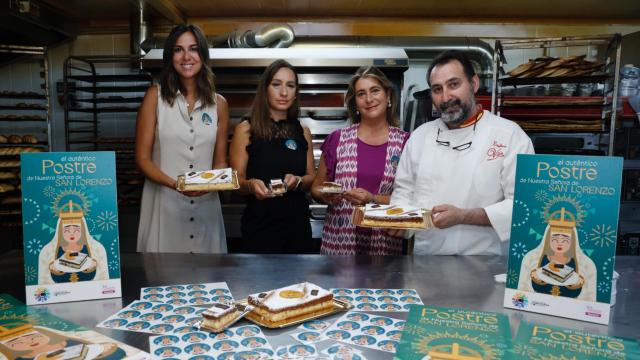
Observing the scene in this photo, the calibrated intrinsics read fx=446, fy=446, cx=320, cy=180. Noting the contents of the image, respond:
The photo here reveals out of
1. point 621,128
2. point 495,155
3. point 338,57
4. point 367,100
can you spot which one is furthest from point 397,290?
point 621,128

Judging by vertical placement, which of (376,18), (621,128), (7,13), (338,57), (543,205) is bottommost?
(543,205)

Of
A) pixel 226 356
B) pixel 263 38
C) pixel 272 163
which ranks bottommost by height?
pixel 226 356

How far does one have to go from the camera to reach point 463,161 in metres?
1.95

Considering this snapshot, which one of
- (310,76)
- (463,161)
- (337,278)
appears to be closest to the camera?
(337,278)

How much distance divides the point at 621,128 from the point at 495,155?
254 cm

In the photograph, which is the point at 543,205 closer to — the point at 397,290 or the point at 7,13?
the point at 397,290

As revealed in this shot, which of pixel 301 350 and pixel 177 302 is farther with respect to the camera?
pixel 177 302

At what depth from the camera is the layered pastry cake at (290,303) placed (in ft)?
3.69

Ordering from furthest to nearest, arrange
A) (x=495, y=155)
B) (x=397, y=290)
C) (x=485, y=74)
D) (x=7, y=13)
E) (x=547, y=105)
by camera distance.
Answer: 1. (x=485, y=74)
2. (x=547, y=105)
3. (x=7, y=13)
4. (x=495, y=155)
5. (x=397, y=290)

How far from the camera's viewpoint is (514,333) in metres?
1.08

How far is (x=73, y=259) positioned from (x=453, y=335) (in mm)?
1054

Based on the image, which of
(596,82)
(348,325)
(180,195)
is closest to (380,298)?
(348,325)

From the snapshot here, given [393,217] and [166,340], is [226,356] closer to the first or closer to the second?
[166,340]

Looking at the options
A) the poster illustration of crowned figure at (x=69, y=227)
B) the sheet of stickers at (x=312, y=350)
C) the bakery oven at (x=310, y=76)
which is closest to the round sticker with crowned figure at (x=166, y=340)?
the sheet of stickers at (x=312, y=350)
